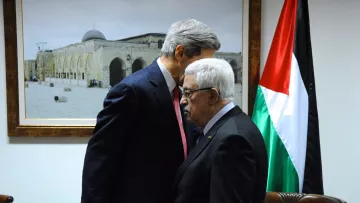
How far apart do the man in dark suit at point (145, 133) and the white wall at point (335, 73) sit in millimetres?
1101

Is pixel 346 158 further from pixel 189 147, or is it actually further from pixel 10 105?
pixel 10 105

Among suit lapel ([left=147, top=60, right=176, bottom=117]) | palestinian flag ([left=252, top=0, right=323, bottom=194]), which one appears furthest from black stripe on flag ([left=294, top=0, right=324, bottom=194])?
suit lapel ([left=147, top=60, right=176, bottom=117])

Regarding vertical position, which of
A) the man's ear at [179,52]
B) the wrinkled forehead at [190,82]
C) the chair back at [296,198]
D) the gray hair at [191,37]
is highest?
the gray hair at [191,37]

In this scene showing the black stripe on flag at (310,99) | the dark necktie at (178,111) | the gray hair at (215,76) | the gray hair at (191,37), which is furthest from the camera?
the black stripe on flag at (310,99)

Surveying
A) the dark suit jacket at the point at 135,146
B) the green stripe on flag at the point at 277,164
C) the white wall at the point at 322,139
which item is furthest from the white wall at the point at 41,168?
the green stripe on flag at the point at 277,164

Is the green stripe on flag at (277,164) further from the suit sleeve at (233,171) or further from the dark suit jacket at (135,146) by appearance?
the suit sleeve at (233,171)

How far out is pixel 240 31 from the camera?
2.24 meters

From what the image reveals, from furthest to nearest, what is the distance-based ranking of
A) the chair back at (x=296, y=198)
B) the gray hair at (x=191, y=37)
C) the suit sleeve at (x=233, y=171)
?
1. the chair back at (x=296, y=198)
2. the gray hair at (x=191, y=37)
3. the suit sleeve at (x=233, y=171)

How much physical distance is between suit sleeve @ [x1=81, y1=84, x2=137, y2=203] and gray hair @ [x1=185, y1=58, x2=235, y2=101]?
0.26m

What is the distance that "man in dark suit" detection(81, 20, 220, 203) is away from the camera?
1.21m

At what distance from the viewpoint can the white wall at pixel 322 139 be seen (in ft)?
7.39

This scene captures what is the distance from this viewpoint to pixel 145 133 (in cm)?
128

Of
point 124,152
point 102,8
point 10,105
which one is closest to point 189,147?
point 124,152

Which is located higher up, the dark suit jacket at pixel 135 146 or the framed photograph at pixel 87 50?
the framed photograph at pixel 87 50
